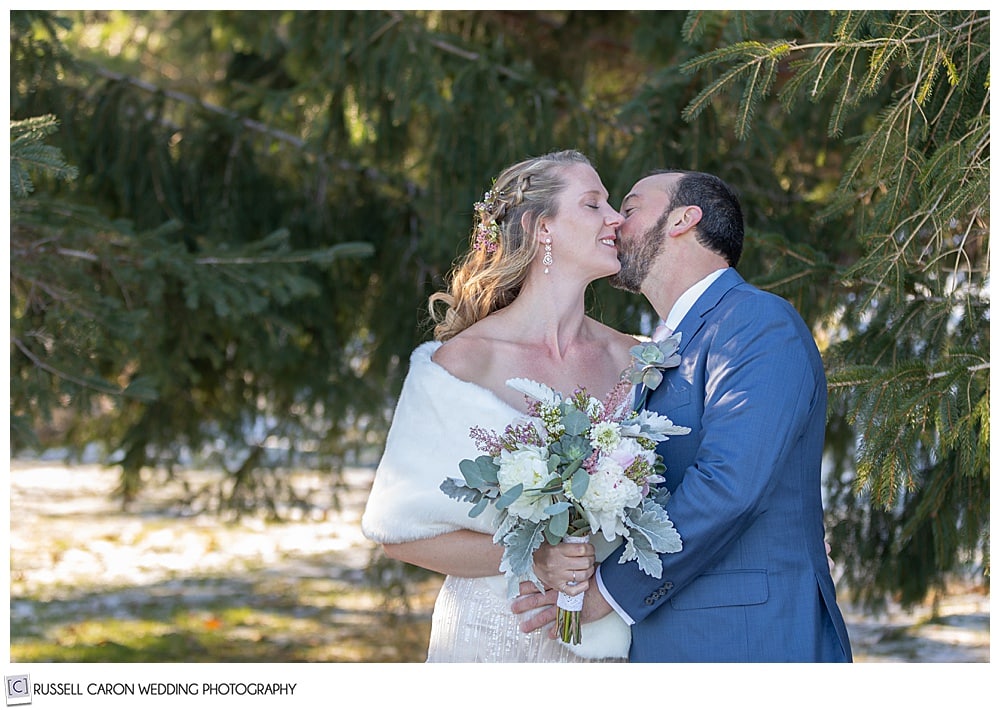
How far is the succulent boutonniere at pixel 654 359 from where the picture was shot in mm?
2510

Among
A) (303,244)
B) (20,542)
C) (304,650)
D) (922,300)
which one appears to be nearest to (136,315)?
(303,244)

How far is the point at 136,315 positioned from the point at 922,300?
2.83 m

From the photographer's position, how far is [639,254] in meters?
2.72

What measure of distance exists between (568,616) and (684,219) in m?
1.00

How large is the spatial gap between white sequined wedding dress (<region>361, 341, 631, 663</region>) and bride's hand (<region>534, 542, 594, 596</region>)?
0.22 meters

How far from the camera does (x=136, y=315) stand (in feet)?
13.6

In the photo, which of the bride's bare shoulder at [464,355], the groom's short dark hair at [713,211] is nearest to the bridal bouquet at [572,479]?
the bride's bare shoulder at [464,355]

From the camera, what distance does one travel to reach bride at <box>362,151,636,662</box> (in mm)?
2693

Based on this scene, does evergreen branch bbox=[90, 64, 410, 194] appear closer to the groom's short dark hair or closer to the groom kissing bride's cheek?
the groom kissing bride's cheek

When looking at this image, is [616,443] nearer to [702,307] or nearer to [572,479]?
[572,479]

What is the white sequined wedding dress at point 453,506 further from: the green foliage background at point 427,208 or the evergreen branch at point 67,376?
the evergreen branch at point 67,376

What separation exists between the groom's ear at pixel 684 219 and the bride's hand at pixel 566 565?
0.80 m
